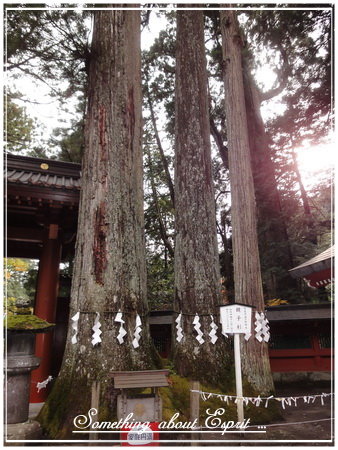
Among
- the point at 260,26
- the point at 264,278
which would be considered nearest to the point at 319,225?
the point at 264,278

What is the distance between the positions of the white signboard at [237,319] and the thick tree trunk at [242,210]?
45.5 inches

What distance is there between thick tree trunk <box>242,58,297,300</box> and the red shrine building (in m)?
2.63

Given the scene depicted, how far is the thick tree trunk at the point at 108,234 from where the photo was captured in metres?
3.67

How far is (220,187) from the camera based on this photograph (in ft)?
47.5

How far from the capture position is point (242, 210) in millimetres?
5660

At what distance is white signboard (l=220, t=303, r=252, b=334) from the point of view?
12.9 feet

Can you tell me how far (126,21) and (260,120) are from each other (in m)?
7.36

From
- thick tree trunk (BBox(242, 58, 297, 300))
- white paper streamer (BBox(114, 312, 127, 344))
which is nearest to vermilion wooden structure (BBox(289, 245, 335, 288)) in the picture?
white paper streamer (BBox(114, 312, 127, 344))

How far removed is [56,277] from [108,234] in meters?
2.71

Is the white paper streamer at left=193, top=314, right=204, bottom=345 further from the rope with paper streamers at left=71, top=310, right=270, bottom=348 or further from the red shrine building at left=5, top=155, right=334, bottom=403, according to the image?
the red shrine building at left=5, top=155, right=334, bottom=403

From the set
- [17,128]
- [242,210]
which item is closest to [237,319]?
[242,210]

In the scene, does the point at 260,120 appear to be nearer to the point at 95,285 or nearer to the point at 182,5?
the point at 182,5

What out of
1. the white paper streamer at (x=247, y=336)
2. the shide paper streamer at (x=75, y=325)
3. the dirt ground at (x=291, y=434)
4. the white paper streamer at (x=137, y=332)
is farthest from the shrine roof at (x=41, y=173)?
the dirt ground at (x=291, y=434)

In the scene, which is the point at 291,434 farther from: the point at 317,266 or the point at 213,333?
the point at 317,266
